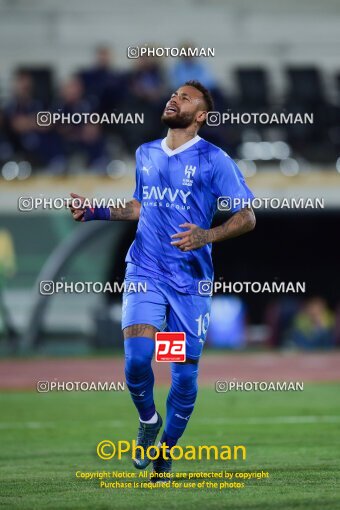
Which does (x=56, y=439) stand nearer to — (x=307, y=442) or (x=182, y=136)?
(x=307, y=442)

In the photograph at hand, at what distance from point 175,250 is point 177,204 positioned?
276 mm

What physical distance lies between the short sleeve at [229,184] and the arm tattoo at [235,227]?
5 centimetres

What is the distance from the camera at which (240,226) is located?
701cm

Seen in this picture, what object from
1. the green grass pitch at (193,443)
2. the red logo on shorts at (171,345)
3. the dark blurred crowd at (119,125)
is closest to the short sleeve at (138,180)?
the red logo on shorts at (171,345)

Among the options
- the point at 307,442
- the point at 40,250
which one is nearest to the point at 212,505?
the point at 307,442

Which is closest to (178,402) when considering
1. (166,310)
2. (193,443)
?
(166,310)

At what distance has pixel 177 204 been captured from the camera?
712 centimetres

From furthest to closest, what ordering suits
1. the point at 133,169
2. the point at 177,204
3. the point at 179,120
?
the point at 133,169, the point at 179,120, the point at 177,204

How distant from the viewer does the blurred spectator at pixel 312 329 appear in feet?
68.3

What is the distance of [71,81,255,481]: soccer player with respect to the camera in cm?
702

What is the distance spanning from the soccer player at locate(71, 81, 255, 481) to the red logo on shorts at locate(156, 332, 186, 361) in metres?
0.04

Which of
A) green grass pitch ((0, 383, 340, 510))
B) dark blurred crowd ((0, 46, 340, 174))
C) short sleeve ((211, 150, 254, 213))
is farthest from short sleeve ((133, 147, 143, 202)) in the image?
dark blurred crowd ((0, 46, 340, 174))

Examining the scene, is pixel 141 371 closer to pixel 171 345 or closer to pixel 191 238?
pixel 171 345

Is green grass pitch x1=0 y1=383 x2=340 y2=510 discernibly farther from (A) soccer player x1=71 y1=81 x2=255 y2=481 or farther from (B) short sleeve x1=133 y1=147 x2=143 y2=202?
(B) short sleeve x1=133 y1=147 x2=143 y2=202
